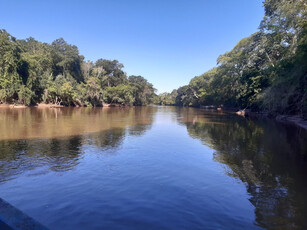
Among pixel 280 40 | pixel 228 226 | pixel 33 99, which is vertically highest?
pixel 280 40

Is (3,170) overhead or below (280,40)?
below

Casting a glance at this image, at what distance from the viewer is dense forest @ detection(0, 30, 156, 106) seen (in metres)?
41.8

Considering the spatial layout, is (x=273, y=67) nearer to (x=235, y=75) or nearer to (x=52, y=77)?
(x=235, y=75)

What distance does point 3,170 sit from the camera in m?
6.91

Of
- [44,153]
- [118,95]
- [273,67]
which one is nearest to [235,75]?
[273,67]

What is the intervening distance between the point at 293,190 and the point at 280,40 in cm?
3554

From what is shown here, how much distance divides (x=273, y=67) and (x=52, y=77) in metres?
51.0

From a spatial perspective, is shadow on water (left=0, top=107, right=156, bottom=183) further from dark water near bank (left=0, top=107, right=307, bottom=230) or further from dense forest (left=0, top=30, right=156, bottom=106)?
dense forest (left=0, top=30, right=156, bottom=106)

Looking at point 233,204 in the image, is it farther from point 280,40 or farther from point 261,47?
point 261,47

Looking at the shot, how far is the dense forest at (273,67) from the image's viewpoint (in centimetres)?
2078

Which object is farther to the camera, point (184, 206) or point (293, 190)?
point (293, 190)

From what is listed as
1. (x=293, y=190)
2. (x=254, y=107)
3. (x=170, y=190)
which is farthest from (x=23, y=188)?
(x=254, y=107)

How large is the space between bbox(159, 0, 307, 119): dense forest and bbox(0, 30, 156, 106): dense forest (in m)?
36.1

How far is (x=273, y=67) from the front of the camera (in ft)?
101
